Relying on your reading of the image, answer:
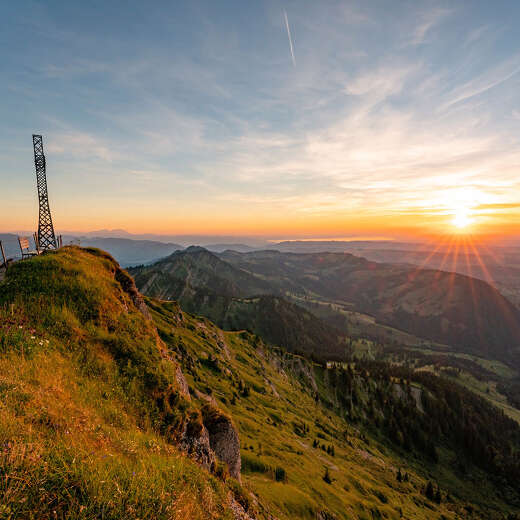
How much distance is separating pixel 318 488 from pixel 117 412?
41575mm

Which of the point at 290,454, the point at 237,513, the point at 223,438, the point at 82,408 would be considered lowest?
the point at 290,454

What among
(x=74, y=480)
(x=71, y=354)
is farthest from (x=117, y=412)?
(x=74, y=480)

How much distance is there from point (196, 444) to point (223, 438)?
6090 mm

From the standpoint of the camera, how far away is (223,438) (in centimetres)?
2003

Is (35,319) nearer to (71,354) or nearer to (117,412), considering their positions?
(71,354)

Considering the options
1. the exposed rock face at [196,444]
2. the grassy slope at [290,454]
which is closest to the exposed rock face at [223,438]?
the exposed rock face at [196,444]

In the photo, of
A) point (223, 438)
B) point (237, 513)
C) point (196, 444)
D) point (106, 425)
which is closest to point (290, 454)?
point (223, 438)

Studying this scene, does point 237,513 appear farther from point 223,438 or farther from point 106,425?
point 223,438

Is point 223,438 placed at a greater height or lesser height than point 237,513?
lesser

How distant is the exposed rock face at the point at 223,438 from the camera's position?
19375 mm

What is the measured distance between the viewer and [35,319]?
14445 mm

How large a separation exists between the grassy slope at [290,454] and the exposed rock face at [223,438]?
7.00m

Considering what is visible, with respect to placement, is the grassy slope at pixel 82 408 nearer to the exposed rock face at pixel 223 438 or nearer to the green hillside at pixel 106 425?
the green hillside at pixel 106 425

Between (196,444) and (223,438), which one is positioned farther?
(223,438)
